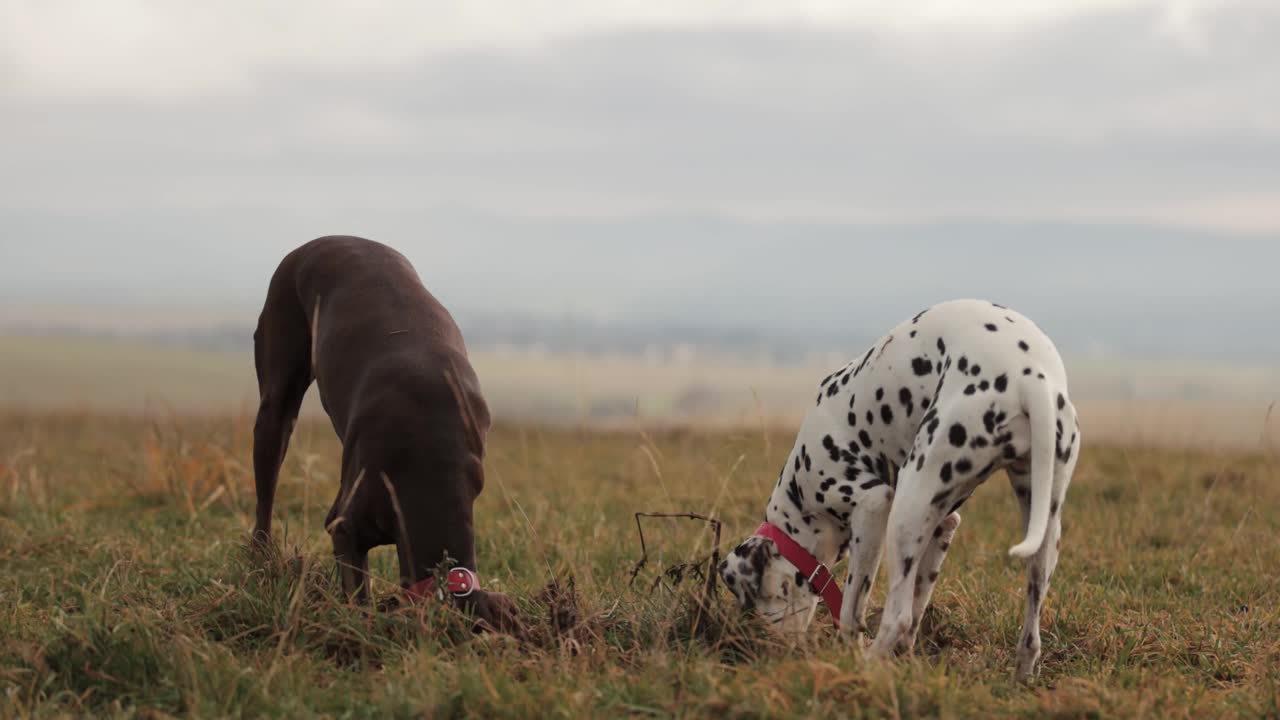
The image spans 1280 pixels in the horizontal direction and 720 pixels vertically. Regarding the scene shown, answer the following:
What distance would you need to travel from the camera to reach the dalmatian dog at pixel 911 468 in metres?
4.32

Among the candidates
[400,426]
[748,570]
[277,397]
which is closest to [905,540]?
[748,570]

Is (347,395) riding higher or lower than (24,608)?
higher

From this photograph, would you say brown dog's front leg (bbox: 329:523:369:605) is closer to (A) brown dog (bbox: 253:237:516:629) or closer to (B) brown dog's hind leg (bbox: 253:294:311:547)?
(A) brown dog (bbox: 253:237:516:629)

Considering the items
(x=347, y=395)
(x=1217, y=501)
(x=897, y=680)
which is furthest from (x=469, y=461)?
(x=1217, y=501)

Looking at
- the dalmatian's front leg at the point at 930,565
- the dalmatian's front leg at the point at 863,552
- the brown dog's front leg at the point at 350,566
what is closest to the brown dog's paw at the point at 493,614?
the brown dog's front leg at the point at 350,566

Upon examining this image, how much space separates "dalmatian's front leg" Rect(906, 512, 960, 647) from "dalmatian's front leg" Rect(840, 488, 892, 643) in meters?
0.26

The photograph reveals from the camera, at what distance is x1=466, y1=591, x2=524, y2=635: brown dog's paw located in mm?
4555

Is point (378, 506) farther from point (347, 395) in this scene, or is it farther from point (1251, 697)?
point (1251, 697)

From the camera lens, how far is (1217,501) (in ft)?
30.9

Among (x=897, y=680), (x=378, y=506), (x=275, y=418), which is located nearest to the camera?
(x=897, y=680)

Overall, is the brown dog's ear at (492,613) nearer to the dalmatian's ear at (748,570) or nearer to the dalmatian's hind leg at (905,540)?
the dalmatian's ear at (748,570)

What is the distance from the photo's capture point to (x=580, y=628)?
471 cm

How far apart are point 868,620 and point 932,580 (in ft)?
2.20

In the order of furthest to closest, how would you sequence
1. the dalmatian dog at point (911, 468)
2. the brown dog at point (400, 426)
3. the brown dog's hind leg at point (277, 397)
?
1. the brown dog's hind leg at point (277, 397)
2. the brown dog at point (400, 426)
3. the dalmatian dog at point (911, 468)
